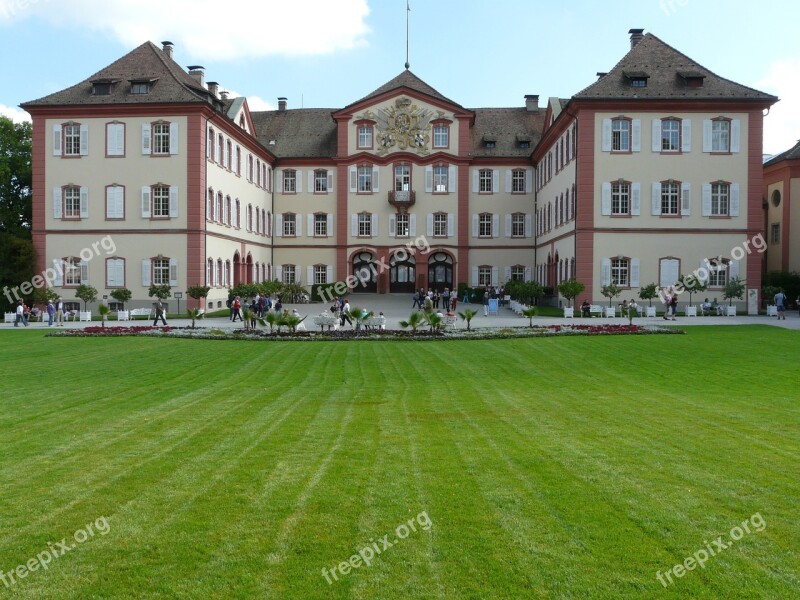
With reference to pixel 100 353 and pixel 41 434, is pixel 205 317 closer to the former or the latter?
pixel 100 353

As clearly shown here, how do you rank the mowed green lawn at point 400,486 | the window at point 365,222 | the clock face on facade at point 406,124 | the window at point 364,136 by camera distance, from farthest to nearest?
the window at point 365,222 → the window at point 364,136 → the clock face on facade at point 406,124 → the mowed green lawn at point 400,486

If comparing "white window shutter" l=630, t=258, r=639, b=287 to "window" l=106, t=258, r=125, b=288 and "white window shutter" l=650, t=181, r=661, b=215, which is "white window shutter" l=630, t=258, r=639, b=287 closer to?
"white window shutter" l=650, t=181, r=661, b=215

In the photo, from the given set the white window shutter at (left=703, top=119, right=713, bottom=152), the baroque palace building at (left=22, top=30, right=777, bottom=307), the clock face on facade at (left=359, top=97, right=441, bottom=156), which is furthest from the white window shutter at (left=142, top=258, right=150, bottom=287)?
the white window shutter at (left=703, top=119, right=713, bottom=152)

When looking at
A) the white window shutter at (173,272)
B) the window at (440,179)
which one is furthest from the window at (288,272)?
the white window shutter at (173,272)

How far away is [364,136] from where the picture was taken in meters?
60.4

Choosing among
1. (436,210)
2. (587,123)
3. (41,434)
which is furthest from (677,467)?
(436,210)

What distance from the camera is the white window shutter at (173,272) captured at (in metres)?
44.4

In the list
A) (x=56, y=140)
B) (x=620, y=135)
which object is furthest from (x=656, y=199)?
(x=56, y=140)

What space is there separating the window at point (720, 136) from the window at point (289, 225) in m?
32.3

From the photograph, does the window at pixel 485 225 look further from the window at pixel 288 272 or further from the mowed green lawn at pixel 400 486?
the mowed green lawn at pixel 400 486

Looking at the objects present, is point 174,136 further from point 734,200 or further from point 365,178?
point 734,200

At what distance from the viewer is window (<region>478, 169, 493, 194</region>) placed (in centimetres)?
6128

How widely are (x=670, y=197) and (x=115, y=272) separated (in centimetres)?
3176

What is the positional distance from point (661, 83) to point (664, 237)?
332 inches
